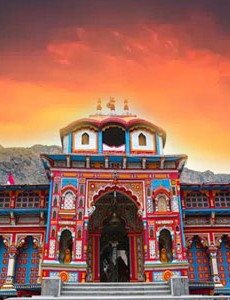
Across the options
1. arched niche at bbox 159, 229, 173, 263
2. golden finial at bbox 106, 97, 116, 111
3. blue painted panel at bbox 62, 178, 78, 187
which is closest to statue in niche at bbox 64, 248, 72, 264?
blue painted panel at bbox 62, 178, 78, 187

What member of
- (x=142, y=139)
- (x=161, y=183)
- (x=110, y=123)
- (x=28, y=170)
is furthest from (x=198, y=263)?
(x=28, y=170)

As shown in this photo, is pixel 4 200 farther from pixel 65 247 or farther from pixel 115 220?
pixel 115 220

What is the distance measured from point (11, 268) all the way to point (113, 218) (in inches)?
225

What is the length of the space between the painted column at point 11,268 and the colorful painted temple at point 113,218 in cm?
5

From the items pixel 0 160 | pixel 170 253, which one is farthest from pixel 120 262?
pixel 0 160

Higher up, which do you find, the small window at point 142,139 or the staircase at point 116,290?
the small window at point 142,139

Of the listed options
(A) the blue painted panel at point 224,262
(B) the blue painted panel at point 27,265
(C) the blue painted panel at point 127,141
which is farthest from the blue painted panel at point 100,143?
(A) the blue painted panel at point 224,262

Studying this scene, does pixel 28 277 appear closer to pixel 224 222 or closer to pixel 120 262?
pixel 120 262

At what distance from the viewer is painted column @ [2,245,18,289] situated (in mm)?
16922

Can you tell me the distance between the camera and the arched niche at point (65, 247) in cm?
1648

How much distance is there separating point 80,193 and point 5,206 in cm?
457

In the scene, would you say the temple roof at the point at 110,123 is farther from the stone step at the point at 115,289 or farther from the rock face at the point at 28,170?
the rock face at the point at 28,170

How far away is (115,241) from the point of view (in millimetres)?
19406

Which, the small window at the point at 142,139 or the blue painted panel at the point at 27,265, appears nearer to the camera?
the blue painted panel at the point at 27,265
